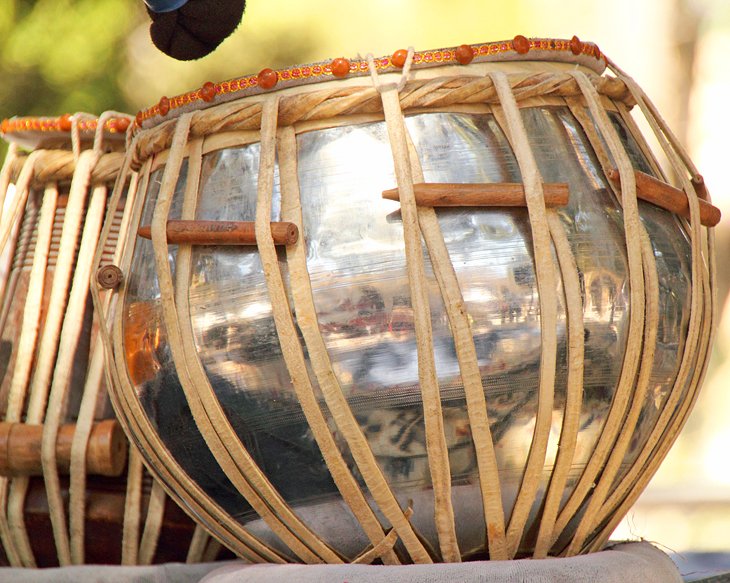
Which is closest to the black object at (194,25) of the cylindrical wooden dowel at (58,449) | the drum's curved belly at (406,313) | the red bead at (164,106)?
the red bead at (164,106)

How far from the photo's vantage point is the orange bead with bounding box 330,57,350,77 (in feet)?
3.22

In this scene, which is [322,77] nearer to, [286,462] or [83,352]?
[286,462]

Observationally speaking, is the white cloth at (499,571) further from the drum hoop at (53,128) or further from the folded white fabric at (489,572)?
the drum hoop at (53,128)

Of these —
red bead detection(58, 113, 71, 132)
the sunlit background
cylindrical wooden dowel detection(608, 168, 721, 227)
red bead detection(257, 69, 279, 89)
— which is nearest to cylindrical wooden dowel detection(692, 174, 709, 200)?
cylindrical wooden dowel detection(608, 168, 721, 227)

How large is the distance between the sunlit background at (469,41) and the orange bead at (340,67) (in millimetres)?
1382

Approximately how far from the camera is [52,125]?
4.81ft

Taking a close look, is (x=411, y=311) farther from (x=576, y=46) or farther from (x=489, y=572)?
(x=576, y=46)

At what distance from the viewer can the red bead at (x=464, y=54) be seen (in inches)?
39.2

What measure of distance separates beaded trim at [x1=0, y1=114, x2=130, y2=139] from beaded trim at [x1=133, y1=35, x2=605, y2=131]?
0.37 metres

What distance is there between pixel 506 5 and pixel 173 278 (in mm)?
1815

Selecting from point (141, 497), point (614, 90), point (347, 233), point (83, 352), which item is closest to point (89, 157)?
point (83, 352)

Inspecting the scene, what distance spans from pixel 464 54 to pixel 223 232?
0.99ft

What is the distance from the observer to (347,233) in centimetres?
93

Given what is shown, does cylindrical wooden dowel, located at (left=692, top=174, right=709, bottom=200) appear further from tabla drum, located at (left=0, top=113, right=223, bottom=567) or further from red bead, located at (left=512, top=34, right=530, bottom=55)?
tabla drum, located at (left=0, top=113, right=223, bottom=567)
